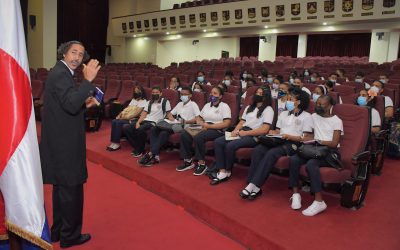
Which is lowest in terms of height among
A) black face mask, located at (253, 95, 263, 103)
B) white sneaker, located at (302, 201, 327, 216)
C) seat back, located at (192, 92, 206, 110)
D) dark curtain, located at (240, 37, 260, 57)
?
white sneaker, located at (302, 201, 327, 216)

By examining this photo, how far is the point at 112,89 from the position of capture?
7406mm

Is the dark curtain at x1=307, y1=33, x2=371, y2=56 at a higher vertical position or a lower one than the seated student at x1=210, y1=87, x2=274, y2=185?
higher

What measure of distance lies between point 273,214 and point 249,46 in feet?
56.4

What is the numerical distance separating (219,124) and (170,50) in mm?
16217

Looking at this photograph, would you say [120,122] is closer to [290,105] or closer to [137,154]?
[137,154]

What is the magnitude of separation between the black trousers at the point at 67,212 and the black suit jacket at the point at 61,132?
0.10m

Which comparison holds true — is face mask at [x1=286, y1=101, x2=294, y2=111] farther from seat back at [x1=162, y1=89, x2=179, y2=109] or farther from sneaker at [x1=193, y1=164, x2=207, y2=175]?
seat back at [x1=162, y1=89, x2=179, y2=109]

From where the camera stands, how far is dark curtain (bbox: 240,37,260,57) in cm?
1905

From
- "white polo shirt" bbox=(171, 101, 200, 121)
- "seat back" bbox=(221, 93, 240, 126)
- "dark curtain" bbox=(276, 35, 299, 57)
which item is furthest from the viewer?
"dark curtain" bbox=(276, 35, 299, 57)

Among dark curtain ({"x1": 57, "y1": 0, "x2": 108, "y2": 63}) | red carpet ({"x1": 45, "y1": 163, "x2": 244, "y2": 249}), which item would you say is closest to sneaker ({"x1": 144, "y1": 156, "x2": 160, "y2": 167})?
red carpet ({"x1": 45, "y1": 163, "x2": 244, "y2": 249})

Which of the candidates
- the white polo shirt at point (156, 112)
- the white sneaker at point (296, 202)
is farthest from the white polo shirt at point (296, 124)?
the white polo shirt at point (156, 112)

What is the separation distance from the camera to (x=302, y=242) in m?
2.49

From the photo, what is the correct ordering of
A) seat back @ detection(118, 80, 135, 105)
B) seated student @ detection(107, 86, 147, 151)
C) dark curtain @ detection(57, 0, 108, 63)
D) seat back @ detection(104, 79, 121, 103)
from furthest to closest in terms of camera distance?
dark curtain @ detection(57, 0, 108, 63), seat back @ detection(104, 79, 121, 103), seat back @ detection(118, 80, 135, 105), seated student @ detection(107, 86, 147, 151)

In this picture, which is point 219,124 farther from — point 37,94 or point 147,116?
point 37,94
